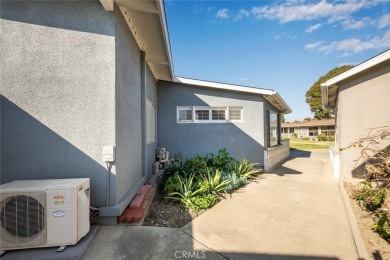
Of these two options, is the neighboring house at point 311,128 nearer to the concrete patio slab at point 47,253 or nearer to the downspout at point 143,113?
the downspout at point 143,113

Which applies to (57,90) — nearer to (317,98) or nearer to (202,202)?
(202,202)

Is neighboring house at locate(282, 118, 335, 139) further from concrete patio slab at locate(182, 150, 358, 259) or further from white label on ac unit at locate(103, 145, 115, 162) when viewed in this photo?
white label on ac unit at locate(103, 145, 115, 162)

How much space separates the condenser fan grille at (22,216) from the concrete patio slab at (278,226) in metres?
2.13

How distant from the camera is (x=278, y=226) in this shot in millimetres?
3340

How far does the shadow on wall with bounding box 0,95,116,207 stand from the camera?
298 centimetres

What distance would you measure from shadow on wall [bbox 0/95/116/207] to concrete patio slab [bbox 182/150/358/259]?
2.24 m

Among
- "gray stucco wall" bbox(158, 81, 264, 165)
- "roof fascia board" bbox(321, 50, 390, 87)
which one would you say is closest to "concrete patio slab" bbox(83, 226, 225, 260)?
"gray stucco wall" bbox(158, 81, 264, 165)

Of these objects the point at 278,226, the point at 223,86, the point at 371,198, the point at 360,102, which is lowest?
the point at 278,226

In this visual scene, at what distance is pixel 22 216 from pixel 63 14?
325 centimetres

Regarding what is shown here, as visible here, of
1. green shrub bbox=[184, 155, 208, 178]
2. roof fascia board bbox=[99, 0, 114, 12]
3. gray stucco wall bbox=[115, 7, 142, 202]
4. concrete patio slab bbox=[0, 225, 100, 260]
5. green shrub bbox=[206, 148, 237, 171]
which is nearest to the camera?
concrete patio slab bbox=[0, 225, 100, 260]

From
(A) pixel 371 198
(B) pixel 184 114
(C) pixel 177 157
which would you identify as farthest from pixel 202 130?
(A) pixel 371 198

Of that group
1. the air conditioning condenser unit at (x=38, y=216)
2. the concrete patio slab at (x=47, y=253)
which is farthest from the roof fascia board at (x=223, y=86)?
the concrete patio slab at (x=47, y=253)

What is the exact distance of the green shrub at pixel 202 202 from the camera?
401 cm

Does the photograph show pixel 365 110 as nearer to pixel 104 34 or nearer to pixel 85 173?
pixel 104 34
